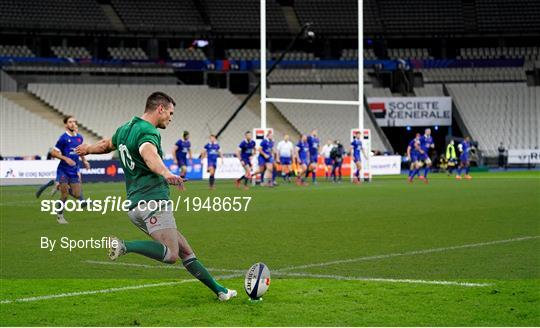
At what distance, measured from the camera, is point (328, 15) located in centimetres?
5834

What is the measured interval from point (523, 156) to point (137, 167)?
47.7 m

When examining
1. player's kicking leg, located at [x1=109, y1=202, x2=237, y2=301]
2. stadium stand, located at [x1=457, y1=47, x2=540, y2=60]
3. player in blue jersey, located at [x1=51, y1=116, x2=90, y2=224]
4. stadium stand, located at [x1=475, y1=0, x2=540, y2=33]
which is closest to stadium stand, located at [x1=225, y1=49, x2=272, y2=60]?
stadium stand, located at [x1=457, y1=47, x2=540, y2=60]

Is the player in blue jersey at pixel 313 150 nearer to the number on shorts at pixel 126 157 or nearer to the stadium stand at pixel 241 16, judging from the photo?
the stadium stand at pixel 241 16

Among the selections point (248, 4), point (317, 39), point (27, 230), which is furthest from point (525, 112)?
point (27, 230)

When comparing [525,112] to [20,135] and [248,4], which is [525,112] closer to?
[248,4]

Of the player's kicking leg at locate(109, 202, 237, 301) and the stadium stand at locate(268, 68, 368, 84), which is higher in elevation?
the stadium stand at locate(268, 68, 368, 84)

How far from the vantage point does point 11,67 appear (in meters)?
49.8

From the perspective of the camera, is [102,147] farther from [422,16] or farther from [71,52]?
[422,16]

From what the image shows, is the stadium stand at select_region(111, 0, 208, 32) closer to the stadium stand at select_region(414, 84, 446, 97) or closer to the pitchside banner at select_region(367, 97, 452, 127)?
the pitchside banner at select_region(367, 97, 452, 127)

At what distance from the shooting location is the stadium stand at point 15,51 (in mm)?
51125

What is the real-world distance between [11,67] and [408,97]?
80.3 feet

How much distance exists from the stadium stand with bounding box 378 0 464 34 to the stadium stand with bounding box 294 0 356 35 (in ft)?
6.02

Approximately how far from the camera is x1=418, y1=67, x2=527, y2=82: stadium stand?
192ft

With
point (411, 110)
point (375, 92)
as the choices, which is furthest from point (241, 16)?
point (411, 110)
